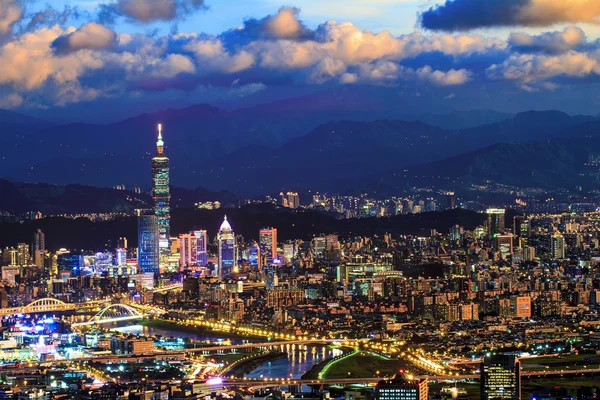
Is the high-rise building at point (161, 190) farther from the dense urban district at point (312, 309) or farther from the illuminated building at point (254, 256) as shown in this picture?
the illuminated building at point (254, 256)

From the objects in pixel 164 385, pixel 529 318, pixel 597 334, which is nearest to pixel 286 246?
pixel 529 318

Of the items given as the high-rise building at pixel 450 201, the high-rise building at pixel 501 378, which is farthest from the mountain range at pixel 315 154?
the high-rise building at pixel 501 378

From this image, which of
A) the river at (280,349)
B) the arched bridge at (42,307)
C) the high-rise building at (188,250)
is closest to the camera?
the river at (280,349)

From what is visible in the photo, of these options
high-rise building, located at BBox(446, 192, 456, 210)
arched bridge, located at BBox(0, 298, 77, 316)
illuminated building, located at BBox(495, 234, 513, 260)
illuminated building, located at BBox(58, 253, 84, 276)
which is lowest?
arched bridge, located at BBox(0, 298, 77, 316)

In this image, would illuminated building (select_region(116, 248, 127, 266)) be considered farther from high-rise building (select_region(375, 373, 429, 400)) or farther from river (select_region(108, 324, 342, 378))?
high-rise building (select_region(375, 373, 429, 400))

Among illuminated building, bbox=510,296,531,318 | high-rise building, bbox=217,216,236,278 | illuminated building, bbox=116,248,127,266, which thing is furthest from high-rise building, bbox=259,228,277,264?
illuminated building, bbox=510,296,531,318

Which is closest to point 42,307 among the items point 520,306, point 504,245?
point 520,306
